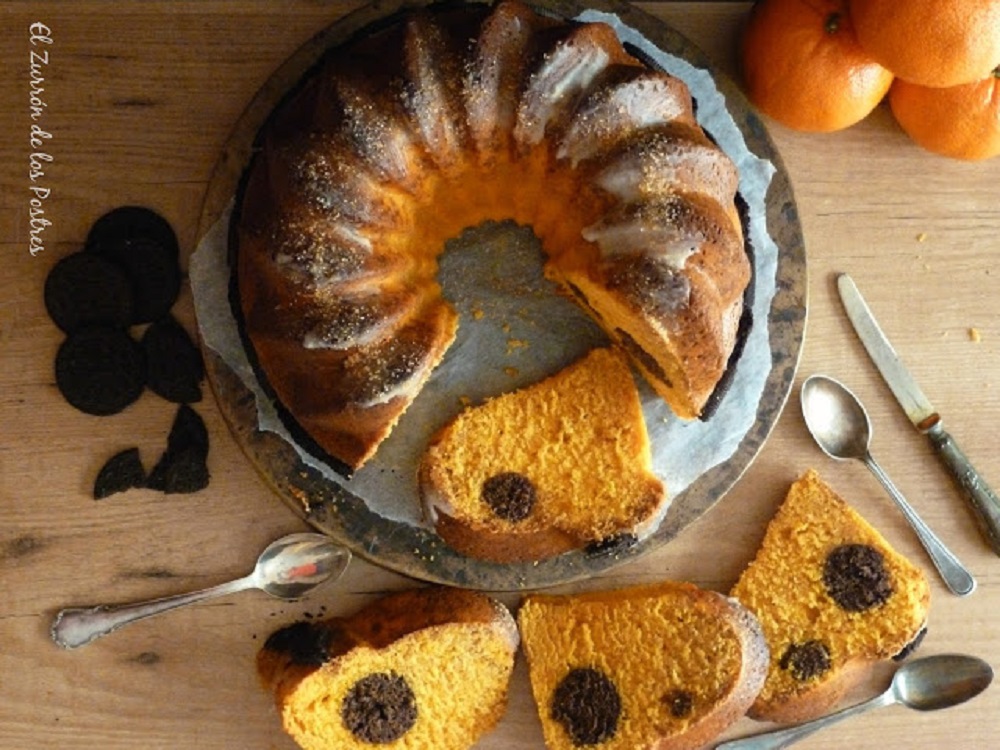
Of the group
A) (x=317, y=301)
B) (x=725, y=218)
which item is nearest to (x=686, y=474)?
(x=725, y=218)

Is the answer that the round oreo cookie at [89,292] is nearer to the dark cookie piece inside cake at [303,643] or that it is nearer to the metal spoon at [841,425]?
the dark cookie piece inside cake at [303,643]

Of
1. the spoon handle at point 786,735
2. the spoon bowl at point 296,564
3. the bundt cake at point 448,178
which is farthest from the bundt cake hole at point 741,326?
the spoon bowl at point 296,564

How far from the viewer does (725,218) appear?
247 cm

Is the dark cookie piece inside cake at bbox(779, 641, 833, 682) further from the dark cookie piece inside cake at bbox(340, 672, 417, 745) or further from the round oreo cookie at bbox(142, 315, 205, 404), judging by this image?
the round oreo cookie at bbox(142, 315, 205, 404)

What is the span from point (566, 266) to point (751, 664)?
3.37ft

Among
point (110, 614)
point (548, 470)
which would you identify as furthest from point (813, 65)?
point (110, 614)

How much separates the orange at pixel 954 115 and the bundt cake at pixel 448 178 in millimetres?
508

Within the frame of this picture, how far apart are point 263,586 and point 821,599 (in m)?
1.36

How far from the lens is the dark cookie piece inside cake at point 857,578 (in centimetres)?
273

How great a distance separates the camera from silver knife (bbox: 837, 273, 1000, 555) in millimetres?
2795

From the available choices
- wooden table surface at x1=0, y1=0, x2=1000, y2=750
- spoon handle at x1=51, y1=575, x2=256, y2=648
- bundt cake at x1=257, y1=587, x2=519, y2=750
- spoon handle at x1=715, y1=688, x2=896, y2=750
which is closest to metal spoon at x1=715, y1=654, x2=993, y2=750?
spoon handle at x1=715, y1=688, x2=896, y2=750

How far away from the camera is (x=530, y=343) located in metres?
2.71

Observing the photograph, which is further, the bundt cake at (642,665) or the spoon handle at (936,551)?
the spoon handle at (936,551)

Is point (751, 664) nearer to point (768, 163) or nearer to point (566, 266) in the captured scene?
point (566, 266)
